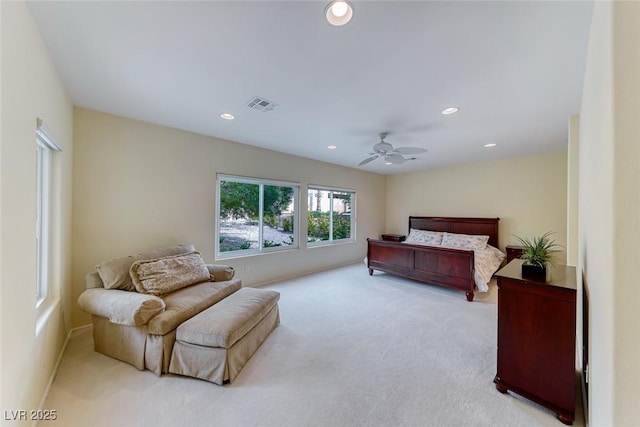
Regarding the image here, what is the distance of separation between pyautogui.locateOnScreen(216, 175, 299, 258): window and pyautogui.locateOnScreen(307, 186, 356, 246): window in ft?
1.78

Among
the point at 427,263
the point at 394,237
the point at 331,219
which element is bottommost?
the point at 427,263

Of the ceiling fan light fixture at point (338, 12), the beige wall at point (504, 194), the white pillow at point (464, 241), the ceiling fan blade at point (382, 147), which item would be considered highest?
the ceiling fan light fixture at point (338, 12)

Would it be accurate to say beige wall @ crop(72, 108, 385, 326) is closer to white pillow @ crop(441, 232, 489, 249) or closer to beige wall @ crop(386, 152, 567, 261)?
white pillow @ crop(441, 232, 489, 249)

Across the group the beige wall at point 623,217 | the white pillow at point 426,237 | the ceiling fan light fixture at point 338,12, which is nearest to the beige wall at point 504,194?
the white pillow at point 426,237

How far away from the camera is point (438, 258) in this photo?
4262 mm

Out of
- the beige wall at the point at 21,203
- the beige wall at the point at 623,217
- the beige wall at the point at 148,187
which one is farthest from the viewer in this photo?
the beige wall at the point at 148,187

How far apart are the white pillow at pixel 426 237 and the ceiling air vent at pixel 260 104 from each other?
13.8 feet

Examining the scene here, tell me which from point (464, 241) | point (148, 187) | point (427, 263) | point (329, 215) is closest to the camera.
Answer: point (148, 187)

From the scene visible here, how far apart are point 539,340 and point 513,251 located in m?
3.91

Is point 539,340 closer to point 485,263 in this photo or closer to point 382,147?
point 382,147

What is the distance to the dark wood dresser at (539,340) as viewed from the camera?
1.61m

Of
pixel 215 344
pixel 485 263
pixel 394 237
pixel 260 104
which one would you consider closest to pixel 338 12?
pixel 260 104

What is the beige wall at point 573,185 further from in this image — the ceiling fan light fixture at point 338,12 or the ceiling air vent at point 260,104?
the ceiling air vent at point 260,104

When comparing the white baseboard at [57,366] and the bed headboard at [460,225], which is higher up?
the bed headboard at [460,225]
